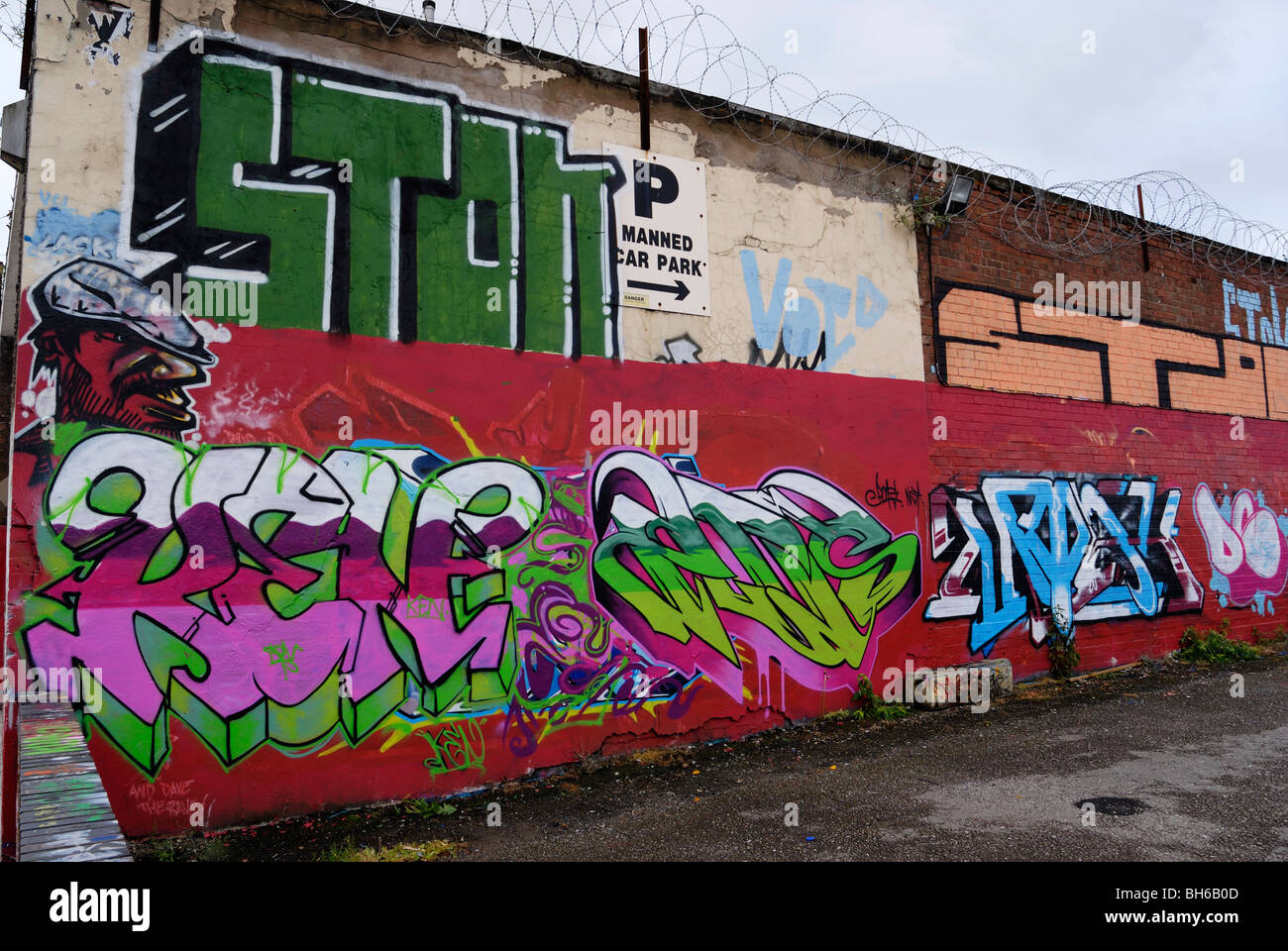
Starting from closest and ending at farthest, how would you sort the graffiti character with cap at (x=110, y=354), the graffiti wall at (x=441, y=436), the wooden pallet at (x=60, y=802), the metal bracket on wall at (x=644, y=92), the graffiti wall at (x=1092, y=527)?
1. the wooden pallet at (x=60, y=802)
2. the graffiti character with cap at (x=110, y=354)
3. the graffiti wall at (x=441, y=436)
4. the metal bracket on wall at (x=644, y=92)
5. the graffiti wall at (x=1092, y=527)

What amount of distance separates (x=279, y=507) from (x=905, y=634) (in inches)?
203

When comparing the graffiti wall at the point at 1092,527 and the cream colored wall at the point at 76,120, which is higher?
the cream colored wall at the point at 76,120

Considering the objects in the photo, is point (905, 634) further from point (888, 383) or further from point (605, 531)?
point (605, 531)

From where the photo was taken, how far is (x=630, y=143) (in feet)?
21.8

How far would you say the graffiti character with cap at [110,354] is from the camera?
15.3 feet

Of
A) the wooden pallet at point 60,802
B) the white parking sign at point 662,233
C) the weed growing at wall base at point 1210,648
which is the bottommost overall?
the weed growing at wall base at point 1210,648

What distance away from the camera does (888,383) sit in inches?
303

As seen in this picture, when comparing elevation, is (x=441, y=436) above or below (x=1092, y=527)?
above

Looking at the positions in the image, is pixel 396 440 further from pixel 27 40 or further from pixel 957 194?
pixel 957 194

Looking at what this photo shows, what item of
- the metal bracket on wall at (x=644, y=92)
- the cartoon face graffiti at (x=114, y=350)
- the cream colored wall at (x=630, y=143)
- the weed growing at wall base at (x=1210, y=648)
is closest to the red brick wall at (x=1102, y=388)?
the weed growing at wall base at (x=1210, y=648)

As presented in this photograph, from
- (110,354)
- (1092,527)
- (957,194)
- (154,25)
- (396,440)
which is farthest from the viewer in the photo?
(1092,527)

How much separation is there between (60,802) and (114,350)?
283 centimetres

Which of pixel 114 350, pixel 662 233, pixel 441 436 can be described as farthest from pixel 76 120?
pixel 662 233

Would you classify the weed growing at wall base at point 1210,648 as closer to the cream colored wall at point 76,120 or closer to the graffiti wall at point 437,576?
the graffiti wall at point 437,576
